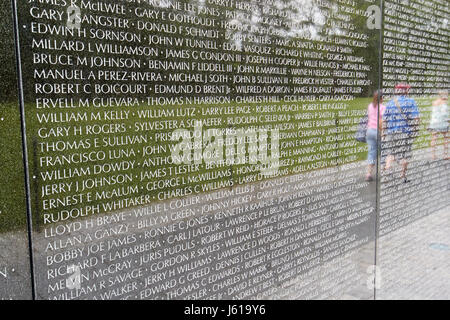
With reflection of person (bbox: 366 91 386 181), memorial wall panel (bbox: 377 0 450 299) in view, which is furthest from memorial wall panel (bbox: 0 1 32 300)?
memorial wall panel (bbox: 377 0 450 299)

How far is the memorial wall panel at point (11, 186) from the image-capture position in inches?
83.9

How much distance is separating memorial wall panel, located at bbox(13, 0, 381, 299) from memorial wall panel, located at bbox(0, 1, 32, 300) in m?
0.06

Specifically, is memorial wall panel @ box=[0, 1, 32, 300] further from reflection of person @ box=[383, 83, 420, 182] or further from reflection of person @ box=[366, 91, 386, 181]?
reflection of person @ box=[383, 83, 420, 182]

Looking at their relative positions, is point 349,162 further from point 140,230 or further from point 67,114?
point 67,114

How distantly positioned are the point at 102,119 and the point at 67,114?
0.19 meters

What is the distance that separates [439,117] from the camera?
530cm

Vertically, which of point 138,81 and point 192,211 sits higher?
point 138,81

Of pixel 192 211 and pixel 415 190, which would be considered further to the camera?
pixel 415 190

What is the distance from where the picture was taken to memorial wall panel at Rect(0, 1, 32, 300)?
83.9 inches

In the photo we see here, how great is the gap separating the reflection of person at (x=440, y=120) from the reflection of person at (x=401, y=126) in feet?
1.75

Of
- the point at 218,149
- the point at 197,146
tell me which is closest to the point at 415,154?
the point at 218,149

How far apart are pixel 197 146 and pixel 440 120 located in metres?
3.73
